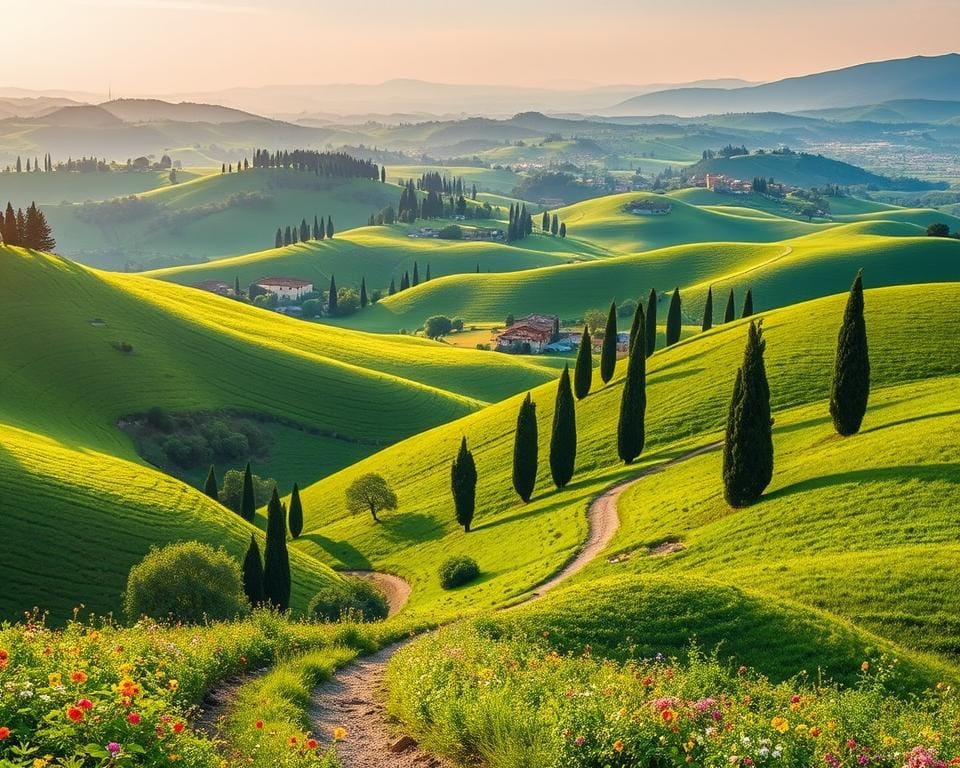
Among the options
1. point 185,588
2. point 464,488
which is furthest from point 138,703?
point 464,488

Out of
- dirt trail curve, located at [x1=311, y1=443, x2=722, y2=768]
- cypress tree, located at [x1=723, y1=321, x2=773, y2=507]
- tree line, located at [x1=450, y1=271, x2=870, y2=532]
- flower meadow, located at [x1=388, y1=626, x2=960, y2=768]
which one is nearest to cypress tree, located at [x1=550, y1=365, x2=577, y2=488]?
tree line, located at [x1=450, y1=271, x2=870, y2=532]

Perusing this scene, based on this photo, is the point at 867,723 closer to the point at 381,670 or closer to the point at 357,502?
the point at 381,670

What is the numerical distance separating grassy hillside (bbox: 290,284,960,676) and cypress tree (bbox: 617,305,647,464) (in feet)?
5.31

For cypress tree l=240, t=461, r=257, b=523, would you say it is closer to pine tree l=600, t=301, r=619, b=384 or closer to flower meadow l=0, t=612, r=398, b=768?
pine tree l=600, t=301, r=619, b=384

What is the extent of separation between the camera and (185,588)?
44969 mm

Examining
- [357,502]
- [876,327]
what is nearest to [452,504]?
[357,502]

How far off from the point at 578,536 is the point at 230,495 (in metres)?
48.6

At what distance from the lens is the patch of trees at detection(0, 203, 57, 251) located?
132 metres

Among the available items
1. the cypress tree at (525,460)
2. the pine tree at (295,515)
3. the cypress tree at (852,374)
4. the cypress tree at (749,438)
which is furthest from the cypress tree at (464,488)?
the cypress tree at (852,374)

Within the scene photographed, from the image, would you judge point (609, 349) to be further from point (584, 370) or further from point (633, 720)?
point (633, 720)

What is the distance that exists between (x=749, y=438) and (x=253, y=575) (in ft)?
103

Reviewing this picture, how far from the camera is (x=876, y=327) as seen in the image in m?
67.7

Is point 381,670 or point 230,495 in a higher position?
point 381,670

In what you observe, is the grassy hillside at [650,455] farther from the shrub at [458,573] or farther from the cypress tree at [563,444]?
the cypress tree at [563,444]
